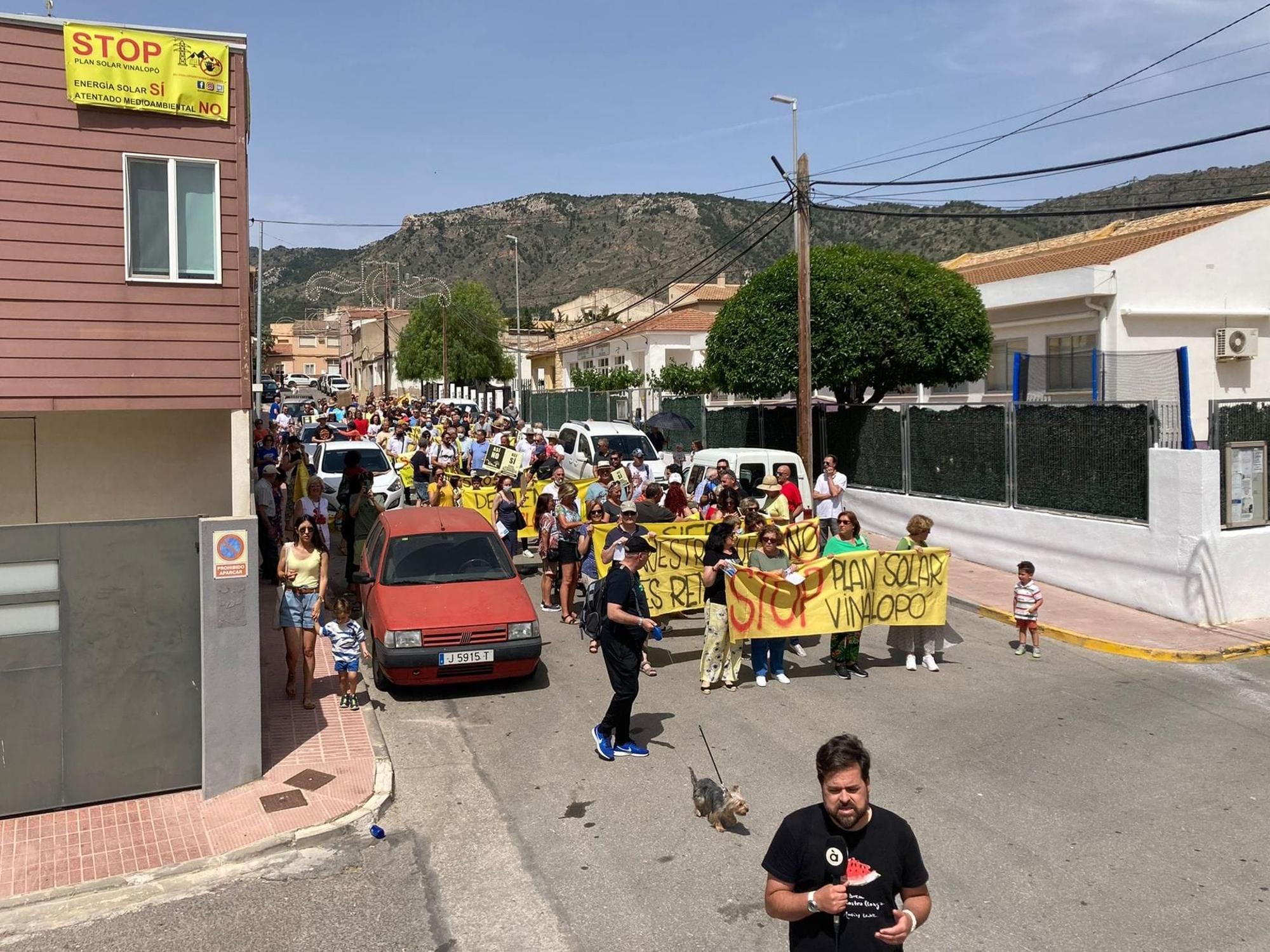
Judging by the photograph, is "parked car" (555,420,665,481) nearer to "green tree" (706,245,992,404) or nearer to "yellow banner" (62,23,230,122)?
"green tree" (706,245,992,404)

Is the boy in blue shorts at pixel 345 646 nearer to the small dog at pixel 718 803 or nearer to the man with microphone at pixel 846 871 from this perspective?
the small dog at pixel 718 803

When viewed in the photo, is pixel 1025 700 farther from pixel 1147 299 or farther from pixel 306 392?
pixel 306 392

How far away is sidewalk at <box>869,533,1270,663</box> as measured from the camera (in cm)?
1178

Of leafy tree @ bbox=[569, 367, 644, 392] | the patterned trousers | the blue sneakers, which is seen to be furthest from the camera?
leafy tree @ bbox=[569, 367, 644, 392]

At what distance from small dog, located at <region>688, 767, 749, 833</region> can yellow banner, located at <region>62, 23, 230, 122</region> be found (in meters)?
7.76

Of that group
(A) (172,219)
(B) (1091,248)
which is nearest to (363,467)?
(A) (172,219)

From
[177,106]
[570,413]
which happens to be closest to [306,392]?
[570,413]

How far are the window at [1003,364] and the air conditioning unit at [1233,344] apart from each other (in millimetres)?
4530

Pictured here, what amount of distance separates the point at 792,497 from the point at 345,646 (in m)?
7.58

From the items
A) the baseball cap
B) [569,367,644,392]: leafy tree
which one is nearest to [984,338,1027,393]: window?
[569,367,644,392]: leafy tree

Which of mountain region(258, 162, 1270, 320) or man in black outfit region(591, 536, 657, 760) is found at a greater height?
mountain region(258, 162, 1270, 320)

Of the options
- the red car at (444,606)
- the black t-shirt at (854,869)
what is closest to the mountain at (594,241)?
the red car at (444,606)

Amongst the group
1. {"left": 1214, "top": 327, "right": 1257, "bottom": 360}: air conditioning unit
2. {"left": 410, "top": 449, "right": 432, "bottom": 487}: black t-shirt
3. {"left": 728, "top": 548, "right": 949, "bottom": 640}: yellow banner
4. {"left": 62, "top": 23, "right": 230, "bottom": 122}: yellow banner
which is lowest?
{"left": 728, "top": 548, "right": 949, "bottom": 640}: yellow banner

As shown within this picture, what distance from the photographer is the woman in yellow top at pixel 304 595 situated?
9.25 meters
